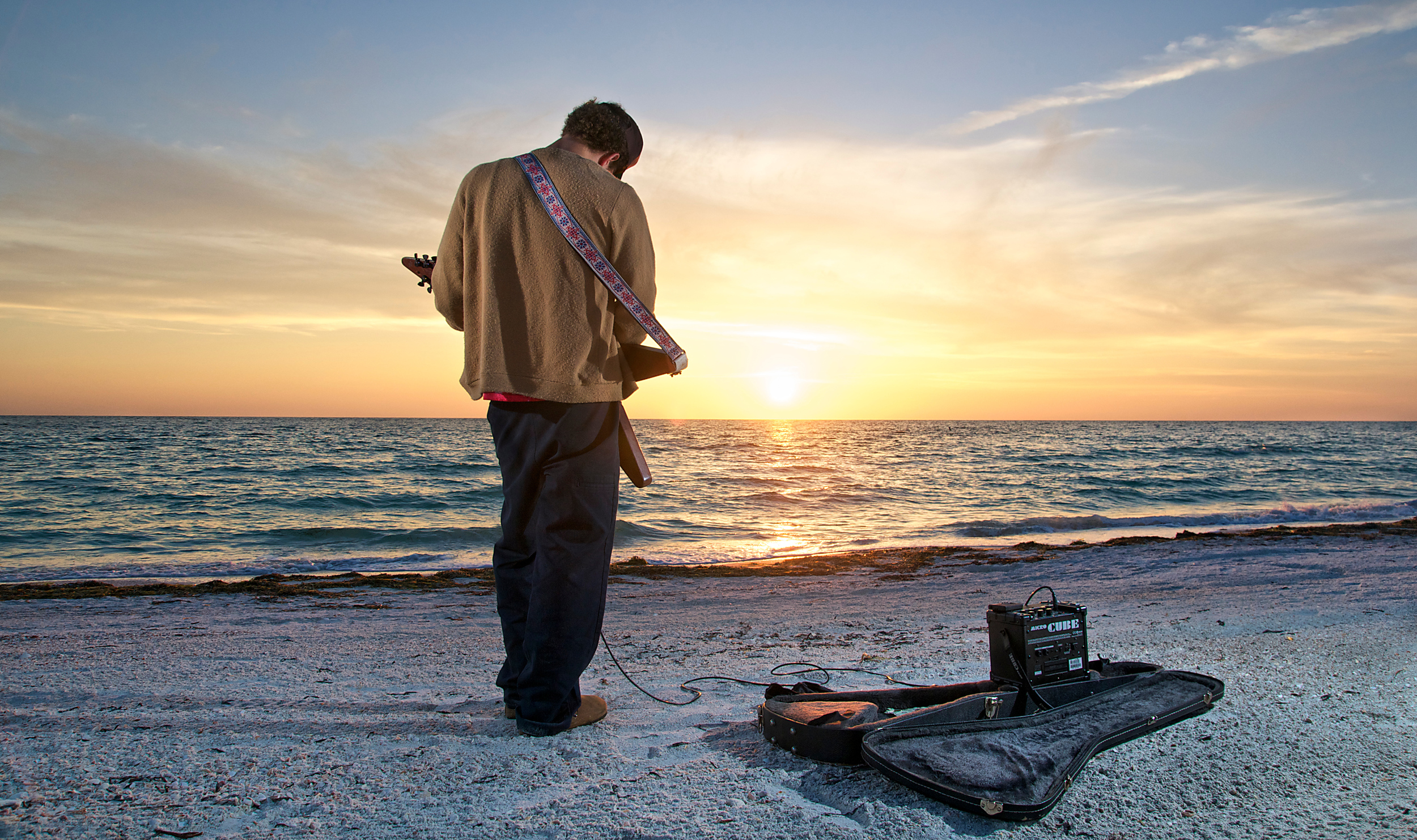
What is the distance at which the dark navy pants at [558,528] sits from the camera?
7.45 ft

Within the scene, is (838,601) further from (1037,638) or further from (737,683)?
(1037,638)

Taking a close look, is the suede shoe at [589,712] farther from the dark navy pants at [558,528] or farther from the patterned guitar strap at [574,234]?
the patterned guitar strap at [574,234]

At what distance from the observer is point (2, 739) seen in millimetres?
2195

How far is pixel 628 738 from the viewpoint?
230cm

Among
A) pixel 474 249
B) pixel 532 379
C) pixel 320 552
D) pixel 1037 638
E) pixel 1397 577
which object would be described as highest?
pixel 474 249

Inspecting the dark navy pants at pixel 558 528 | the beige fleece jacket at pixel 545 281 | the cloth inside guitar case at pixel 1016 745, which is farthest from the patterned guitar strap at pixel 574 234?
the cloth inside guitar case at pixel 1016 745

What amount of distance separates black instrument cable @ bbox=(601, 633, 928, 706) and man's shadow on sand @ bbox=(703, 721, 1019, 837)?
1.77ft

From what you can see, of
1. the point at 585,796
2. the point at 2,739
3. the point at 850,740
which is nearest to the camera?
the point at 585,796

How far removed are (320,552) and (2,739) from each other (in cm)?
927

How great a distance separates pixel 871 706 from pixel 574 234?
5.78ft

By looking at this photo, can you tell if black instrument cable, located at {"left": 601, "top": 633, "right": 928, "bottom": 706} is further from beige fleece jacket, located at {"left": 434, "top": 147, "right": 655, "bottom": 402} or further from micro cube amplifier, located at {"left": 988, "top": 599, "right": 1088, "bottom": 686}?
beige fleece jacket, located at {"left": 434, "top": 147, "right": 655, "bottom": 402}

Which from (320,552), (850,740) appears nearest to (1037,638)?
(850,740)

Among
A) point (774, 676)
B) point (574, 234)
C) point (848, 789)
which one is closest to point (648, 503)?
point (774, 676)

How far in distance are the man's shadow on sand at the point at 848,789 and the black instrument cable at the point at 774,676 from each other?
1.77 feet
